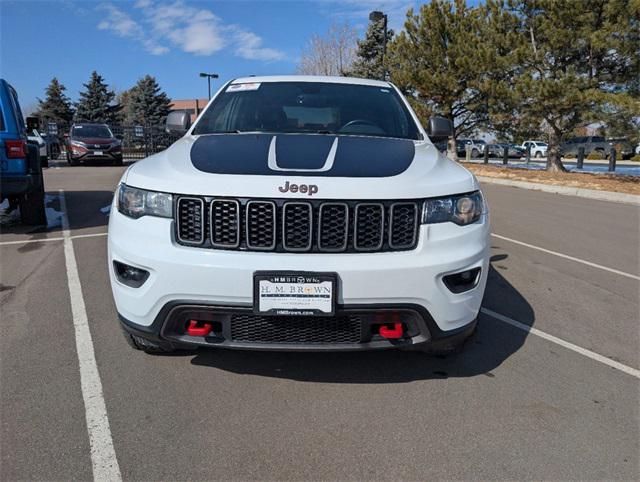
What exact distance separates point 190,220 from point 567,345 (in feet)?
8.97

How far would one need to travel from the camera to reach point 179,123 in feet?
14.1

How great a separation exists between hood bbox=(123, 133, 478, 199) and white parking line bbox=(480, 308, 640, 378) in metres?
1.50

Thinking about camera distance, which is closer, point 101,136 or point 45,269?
point 45,269

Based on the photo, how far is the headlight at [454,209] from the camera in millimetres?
2670

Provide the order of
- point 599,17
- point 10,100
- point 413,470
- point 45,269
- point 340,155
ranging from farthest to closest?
point 599,17 < point 10,100 < point 45,269 < point 340,155 < point 413,470

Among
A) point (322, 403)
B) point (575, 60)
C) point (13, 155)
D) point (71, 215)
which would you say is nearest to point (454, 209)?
point (322, 403)

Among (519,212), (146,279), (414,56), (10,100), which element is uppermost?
(414,56)

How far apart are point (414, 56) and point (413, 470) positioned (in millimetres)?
24761

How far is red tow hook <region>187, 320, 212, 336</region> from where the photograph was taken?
8.64 ft

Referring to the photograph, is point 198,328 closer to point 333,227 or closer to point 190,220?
point 190,220

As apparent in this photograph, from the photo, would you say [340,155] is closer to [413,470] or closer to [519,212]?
[413,470]

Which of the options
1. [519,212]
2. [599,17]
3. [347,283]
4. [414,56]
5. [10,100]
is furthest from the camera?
[414,56]

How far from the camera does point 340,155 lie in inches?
117

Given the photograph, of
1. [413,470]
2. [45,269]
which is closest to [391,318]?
[413,470]
